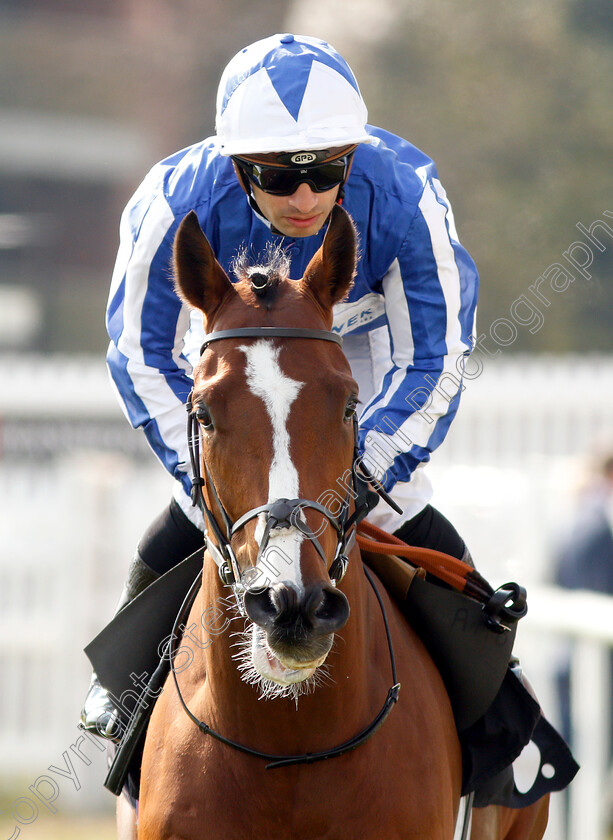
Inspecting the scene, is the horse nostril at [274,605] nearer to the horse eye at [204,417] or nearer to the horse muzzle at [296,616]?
the horse muzzle at [296,616]

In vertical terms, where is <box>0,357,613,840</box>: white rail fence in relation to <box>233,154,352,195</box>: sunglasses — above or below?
below

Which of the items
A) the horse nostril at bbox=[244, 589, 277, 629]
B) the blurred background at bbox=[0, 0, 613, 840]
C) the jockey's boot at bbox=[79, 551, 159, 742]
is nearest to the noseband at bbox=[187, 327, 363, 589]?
the horse nostril at bbox=[244, 589, 277, 629]

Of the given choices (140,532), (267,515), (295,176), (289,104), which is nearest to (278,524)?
(267,515)

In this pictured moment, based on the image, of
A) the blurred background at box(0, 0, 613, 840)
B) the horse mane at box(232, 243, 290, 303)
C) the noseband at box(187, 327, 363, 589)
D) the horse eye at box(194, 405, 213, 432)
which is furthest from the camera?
the blurred background at box(0, 0, 613, 840)

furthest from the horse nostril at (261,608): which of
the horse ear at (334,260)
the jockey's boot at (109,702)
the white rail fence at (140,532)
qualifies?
the white rail fence at (140,532)

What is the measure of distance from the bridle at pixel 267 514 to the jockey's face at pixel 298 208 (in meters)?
0.65

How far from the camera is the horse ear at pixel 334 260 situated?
3.20 meters

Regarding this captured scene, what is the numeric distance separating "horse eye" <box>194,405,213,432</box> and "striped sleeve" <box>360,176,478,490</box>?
2.87ft

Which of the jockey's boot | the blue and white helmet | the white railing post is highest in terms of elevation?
the blue and white helmet

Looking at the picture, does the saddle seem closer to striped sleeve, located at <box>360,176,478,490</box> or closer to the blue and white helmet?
striped sleeve, located at <box>360,176,478,490</box>

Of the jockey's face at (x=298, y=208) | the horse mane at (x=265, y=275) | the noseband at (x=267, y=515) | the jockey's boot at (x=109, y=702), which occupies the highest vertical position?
the jockey's face at (x=298, y=208)

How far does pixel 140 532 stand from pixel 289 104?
20.7 ft

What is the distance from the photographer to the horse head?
8.49 ft

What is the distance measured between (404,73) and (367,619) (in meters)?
25.7
